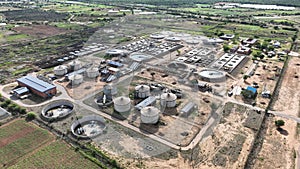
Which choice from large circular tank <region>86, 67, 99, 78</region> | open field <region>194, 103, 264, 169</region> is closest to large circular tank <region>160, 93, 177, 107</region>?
open field <region>194, 103, 264, 169</region>

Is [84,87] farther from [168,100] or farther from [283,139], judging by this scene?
[283,139]

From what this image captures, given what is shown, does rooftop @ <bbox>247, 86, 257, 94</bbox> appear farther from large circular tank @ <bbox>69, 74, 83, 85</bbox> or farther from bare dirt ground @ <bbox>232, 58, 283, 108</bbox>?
large circular tank @ <bbox>69, 74, 83, 85</bbox>

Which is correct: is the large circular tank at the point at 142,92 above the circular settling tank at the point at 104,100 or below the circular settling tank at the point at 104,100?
above

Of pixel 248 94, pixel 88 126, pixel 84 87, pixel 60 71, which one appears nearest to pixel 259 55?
pixel 248 94

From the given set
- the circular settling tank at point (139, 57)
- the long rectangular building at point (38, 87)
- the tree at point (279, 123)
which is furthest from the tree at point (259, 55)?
the long rectangular building at point (38, 87)

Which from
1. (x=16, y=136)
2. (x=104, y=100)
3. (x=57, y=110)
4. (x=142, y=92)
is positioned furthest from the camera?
(x=142, y=92)

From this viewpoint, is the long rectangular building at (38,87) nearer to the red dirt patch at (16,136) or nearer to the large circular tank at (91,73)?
the large circular tank at (91,73)
